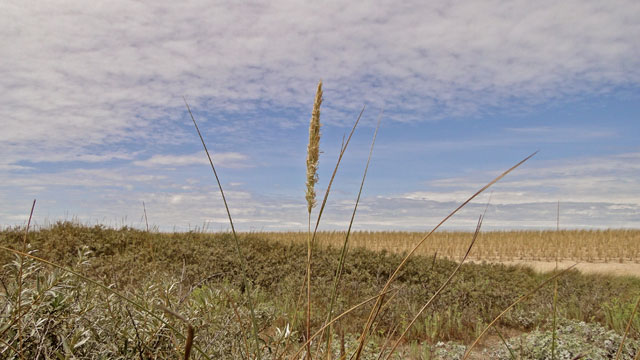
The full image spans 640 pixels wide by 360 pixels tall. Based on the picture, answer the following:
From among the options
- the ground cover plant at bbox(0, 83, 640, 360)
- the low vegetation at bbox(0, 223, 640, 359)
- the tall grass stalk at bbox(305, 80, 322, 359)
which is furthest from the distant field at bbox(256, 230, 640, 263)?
the tall grass stalk at bbox(305, 80, 322, 359)

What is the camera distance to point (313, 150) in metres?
2.60

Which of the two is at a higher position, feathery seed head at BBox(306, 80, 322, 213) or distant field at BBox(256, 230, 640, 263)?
feathery seed head at BBox(306, 80, 322, 213)

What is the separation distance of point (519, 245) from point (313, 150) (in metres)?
30.1

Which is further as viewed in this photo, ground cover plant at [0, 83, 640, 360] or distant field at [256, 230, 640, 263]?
distant field at [256, 230, 640, 263]

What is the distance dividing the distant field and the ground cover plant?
1146 centimetres

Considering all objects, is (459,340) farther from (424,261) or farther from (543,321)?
(424,261)

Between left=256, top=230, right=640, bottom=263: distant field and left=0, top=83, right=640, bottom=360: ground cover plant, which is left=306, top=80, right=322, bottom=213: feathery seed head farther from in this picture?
left=256, top=230, right=640, bottom=263: distant field

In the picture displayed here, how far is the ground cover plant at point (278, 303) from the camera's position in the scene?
8.82ft

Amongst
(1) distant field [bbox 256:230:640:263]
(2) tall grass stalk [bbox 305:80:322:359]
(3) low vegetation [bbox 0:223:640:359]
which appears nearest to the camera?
(2) tall grass stalk [bbox 305:80:322:359]

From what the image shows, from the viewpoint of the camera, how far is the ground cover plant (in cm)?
269

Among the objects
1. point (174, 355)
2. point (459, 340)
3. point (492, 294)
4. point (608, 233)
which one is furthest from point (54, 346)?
point (608, 233)

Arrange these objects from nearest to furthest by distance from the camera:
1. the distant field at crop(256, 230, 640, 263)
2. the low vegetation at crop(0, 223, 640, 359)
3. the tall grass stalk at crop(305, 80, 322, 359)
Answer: the tall grass stalk at crop(305, 80, 322, 359) < the low vegetation at crop(0, 223, 640, 359) < the distant field at crop(256, 230, 640, 263)

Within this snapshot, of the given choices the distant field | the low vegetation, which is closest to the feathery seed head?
the low vegetation

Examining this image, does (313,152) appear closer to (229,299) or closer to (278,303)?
(229,299)
